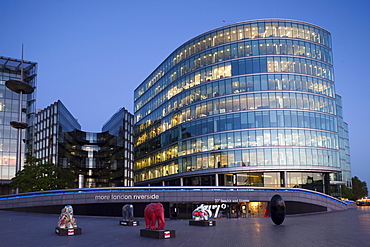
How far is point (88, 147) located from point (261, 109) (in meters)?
107

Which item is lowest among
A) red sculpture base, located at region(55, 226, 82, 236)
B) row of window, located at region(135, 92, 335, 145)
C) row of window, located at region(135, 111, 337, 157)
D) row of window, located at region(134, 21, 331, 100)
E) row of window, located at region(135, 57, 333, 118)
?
red sculpture base, located at region(55, 226, 82, 236)

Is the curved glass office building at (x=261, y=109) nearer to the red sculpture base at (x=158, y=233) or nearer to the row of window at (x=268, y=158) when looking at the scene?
the row of window at (x=268, y=158)

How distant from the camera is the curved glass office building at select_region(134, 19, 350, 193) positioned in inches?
2544

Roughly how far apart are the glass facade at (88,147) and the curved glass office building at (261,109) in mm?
54973

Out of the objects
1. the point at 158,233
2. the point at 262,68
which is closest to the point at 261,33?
the point at 262,68

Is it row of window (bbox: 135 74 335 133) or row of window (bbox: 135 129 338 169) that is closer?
row of window (bbox: 135 129 338 169)

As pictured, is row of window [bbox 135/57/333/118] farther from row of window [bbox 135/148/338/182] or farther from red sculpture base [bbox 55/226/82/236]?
red sculpture base [bbox 55/226/82/236]

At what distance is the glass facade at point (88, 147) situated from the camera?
11362 cm

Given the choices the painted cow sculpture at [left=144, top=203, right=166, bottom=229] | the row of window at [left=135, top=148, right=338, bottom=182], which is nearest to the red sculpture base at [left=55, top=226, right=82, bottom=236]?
the painted cow sculpture at [left=144, top=203, right=166, bottom=229]

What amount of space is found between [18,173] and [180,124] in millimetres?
32101

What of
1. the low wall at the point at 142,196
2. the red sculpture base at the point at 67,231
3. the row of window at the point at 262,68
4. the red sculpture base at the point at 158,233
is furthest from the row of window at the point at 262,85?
the red sculpture base at the point at 67,231

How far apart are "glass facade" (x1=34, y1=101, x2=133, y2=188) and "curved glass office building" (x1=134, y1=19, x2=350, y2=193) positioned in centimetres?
5497

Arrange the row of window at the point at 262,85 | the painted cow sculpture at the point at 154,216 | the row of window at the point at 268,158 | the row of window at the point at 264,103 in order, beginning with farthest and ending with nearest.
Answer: the row of window at the point at 262,85, the row of window at the point at 264,103, the row of window at the point at 268,158, the painted cow sculpture at the point at 154,216

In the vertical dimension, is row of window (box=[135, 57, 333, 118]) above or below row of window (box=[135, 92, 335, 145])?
above
